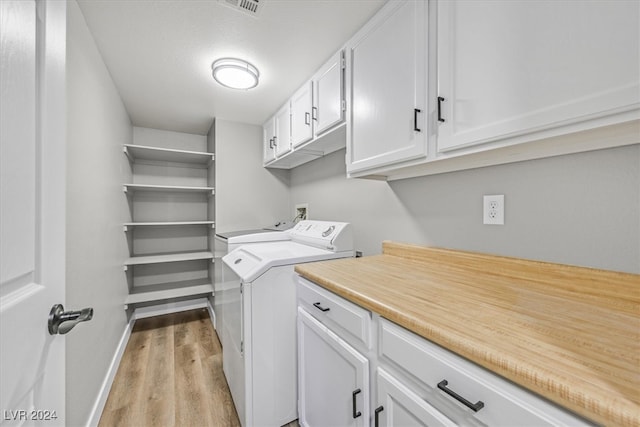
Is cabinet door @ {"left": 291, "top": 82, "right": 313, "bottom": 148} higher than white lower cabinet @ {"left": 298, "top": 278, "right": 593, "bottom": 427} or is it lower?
higher

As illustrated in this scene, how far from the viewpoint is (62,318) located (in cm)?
60

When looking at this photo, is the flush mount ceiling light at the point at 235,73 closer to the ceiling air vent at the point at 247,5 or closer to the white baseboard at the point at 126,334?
the ceiling air vent at the point at 247,5

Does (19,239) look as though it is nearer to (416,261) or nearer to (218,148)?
(416,261)

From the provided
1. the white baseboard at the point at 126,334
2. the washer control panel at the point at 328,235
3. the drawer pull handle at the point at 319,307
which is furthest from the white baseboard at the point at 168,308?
the drawer pull handle at the point at 319,307

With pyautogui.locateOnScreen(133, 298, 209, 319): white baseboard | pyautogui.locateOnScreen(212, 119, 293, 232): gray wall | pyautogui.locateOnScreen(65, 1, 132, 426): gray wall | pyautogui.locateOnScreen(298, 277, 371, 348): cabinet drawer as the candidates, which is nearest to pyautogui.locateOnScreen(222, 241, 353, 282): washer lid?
pyautogui.locateOnScreen(298, 277, 371, 348): cabinet drawer

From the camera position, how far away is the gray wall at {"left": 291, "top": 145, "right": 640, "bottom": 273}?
82 centimetres

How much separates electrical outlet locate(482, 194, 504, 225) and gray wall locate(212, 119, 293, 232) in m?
2.27

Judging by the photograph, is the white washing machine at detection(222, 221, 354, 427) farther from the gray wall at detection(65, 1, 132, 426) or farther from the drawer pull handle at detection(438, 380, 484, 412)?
the drawer pull handle at detection(438, 380, 484, 412)

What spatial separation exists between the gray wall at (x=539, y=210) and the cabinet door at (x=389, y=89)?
0.35 metres

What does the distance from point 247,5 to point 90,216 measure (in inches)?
58.2

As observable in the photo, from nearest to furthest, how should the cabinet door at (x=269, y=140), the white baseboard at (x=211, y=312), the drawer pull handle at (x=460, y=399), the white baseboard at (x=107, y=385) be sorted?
1. the drawer pull handle at (x=460, y=399)
2. the white baseboard at (x=107, y=385)
3. the cabinet door at (x=269, y=140)
4. the white baseboard at (x=211, y=312)

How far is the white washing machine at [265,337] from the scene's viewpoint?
1.39 metres

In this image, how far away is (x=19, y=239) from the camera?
488 mm

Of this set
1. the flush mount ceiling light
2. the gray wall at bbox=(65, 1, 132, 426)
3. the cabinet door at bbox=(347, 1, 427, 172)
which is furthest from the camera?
the flush mount ceiling light
